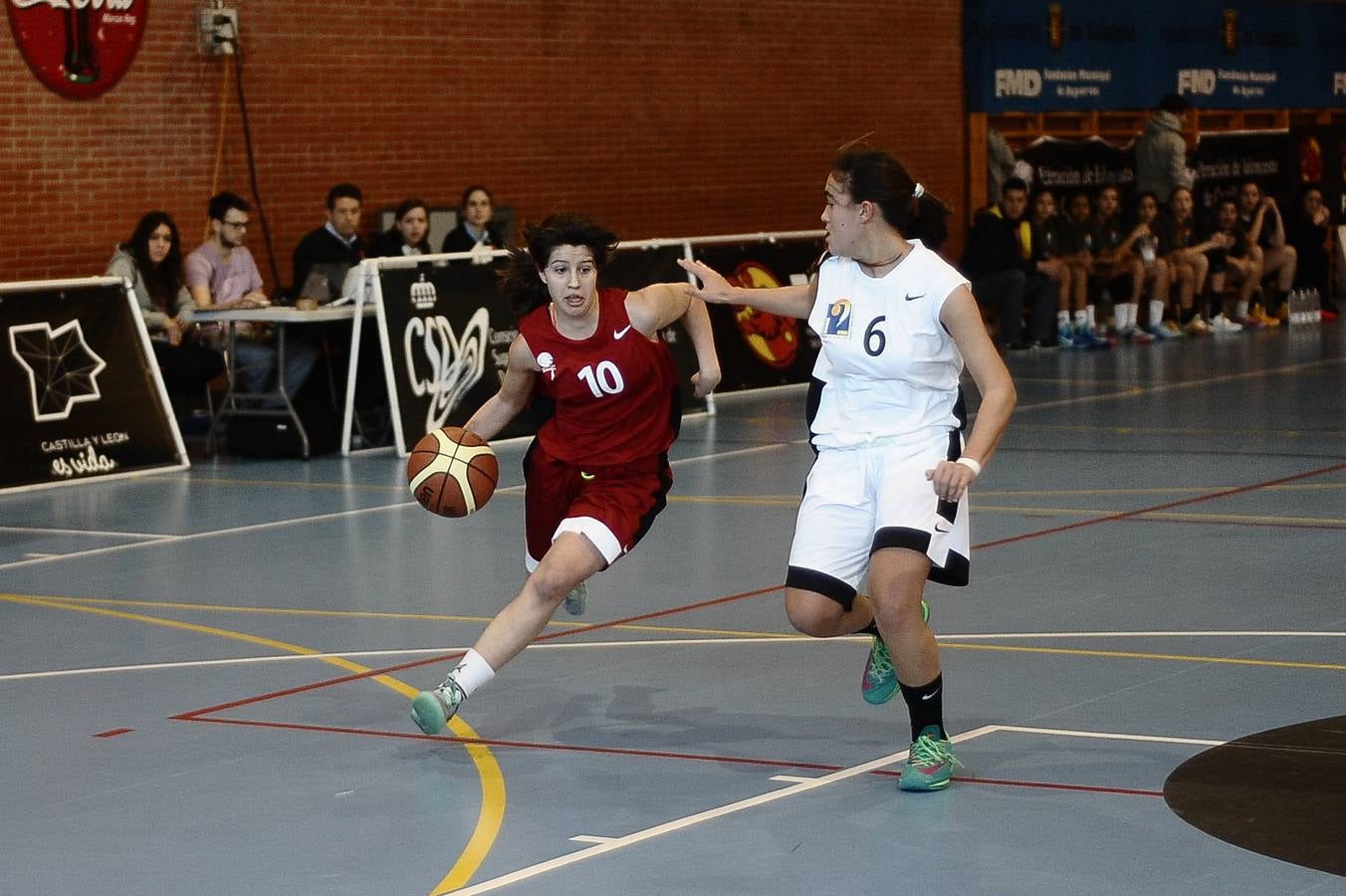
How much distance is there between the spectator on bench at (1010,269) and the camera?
860 inches

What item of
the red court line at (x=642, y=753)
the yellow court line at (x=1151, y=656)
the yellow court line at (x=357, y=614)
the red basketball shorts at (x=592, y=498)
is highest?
the red basketball shorts at (x=592, y=498)

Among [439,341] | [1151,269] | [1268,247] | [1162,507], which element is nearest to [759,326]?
[439,341]

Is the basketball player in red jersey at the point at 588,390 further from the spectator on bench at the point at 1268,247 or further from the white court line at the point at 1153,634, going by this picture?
the spectator on bench at the point at 1268,247

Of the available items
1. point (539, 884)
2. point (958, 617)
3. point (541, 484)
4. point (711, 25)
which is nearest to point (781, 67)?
point (711, 25)

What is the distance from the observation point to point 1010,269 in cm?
2186

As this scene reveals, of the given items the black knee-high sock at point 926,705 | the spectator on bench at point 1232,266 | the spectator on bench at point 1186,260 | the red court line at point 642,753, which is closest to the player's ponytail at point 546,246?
the red court line at point 642,753

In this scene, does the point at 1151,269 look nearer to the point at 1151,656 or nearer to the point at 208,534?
the point at 208,534

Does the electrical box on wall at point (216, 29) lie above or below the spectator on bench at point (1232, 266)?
above

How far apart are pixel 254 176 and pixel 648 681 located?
10.8m

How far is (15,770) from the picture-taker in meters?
6.66

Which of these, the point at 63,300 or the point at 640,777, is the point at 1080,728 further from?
the point at 63,300

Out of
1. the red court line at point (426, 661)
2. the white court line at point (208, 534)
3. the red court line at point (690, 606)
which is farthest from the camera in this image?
the white court line at point (208, 534)

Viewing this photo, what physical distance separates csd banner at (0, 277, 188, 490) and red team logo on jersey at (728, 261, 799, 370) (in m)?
5.58

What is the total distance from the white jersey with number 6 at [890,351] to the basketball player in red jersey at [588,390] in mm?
905
